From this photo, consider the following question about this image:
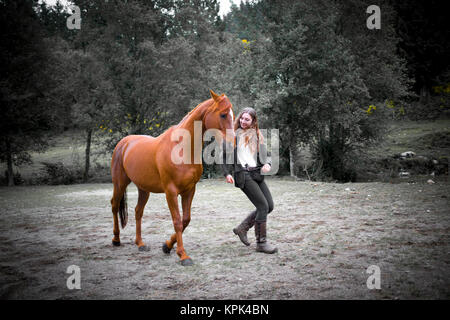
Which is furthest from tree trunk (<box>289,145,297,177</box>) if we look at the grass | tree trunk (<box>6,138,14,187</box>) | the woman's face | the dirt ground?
tree trunk (<box>6,138,14,187</box>)

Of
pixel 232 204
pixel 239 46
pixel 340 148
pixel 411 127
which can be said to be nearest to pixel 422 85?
pixel 411 127

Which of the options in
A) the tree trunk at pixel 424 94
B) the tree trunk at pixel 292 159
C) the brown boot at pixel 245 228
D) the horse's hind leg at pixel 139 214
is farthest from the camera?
the tree trunk at pixel 424 94

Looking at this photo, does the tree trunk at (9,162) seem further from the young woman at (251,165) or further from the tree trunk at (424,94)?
the tree trunk at (424,94)

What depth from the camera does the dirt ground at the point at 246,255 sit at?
336 cm

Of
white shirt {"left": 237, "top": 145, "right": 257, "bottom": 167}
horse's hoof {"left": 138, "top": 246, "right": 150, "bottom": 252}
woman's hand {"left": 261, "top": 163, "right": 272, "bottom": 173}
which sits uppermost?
white shirt {"left": 237, "top": 145, "right": 257, "bottom": 167}

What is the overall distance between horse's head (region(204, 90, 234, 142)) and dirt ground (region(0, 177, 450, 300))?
1834 millimetres

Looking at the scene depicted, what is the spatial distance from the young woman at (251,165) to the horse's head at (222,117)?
0.48 metres

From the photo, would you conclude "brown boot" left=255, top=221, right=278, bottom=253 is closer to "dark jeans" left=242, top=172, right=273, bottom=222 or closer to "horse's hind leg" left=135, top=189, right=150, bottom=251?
"dark jeans" left=242, top=172, right=273, bottom=222

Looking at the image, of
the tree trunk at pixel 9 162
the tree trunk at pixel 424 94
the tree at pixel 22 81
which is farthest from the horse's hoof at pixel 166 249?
the tree trunk at pixel 424 94

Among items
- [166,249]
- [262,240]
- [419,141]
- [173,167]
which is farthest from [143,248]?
[419,141]

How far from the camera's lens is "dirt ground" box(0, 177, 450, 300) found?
11.0ft

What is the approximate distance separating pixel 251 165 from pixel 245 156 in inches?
6.5

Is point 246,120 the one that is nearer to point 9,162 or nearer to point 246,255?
point 246,255

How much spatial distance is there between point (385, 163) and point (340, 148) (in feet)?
12.5
